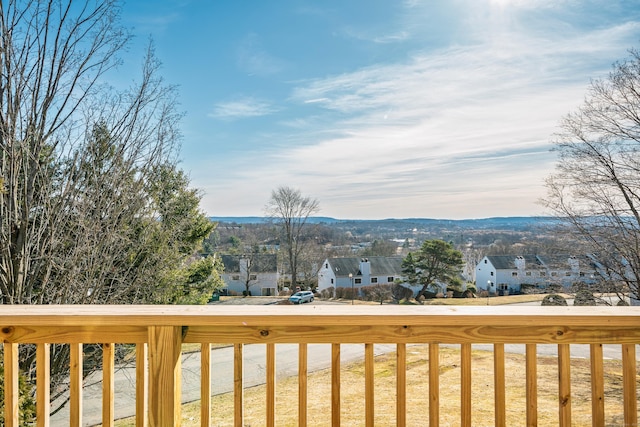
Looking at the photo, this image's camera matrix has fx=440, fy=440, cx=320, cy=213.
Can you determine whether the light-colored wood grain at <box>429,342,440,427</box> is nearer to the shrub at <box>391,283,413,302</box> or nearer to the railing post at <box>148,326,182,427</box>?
Answer: the railing post at <box>148,326,182,427</box>

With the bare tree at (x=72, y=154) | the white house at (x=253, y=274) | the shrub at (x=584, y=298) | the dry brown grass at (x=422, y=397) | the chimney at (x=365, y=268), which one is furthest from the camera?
the chimney at (x=365, y=268)

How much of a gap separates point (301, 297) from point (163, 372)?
5.42 metres

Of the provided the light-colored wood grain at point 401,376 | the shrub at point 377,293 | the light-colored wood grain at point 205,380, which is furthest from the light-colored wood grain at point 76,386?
the shrub at point 377,293

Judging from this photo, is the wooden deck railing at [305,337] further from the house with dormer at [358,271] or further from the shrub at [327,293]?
the house with dormer at [358,271]

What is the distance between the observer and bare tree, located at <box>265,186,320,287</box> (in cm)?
757

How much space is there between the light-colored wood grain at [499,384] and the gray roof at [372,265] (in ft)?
21.5

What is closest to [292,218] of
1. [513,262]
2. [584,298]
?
[513,262]

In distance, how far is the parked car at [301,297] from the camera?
20.9ft

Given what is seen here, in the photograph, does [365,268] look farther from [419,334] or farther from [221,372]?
[419,334]

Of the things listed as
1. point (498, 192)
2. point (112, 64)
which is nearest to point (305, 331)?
point (112, 64)

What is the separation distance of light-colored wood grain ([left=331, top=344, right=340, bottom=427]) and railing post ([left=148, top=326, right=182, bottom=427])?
421mm

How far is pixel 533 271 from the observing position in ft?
25.2

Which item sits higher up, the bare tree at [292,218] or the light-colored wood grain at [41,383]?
the bare tree at [292,218]

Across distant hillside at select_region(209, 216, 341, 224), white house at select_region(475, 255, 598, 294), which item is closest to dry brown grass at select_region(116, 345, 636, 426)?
white house at select_region(475, 255, 598, 294)
